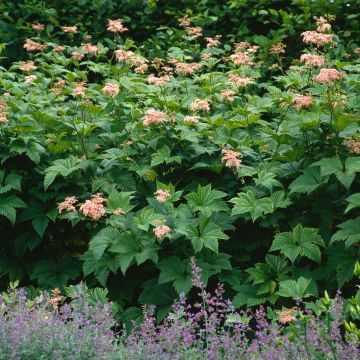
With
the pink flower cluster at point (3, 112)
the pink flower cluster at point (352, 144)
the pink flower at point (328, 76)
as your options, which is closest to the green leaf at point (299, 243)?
the pink flower cluster at point (352, 144)

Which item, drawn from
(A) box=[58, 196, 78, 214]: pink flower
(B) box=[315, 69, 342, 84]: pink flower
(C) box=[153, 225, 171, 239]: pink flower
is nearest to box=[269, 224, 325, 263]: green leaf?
(C) box=[153, 225, 171, 239]: pink flower

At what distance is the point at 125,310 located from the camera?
186 inches

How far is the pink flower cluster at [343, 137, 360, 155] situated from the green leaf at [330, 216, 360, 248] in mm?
417

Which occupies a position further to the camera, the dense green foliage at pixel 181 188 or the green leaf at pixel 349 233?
the dense green foliage at pixel 181 188

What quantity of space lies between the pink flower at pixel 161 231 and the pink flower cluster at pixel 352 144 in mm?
1220

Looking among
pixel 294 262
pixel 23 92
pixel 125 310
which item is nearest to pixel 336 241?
pixel 294 262

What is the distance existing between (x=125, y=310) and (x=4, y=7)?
5.39 metres

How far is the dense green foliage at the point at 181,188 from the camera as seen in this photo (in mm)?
4484

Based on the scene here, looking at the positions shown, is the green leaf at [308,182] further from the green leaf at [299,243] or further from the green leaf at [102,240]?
the green leaf at [102,240]

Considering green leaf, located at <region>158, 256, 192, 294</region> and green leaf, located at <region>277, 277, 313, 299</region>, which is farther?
green leaf, located at <region>158, 256, 192, 294</region>

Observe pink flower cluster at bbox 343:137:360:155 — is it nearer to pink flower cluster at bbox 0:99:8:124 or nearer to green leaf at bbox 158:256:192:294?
green leaf at bbox 158:256:192:294

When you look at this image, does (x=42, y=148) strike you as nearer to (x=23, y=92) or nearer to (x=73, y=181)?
(x=73, y=181)

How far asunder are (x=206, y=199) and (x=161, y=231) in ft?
1.79

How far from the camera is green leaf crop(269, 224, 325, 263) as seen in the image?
14.4 feet
